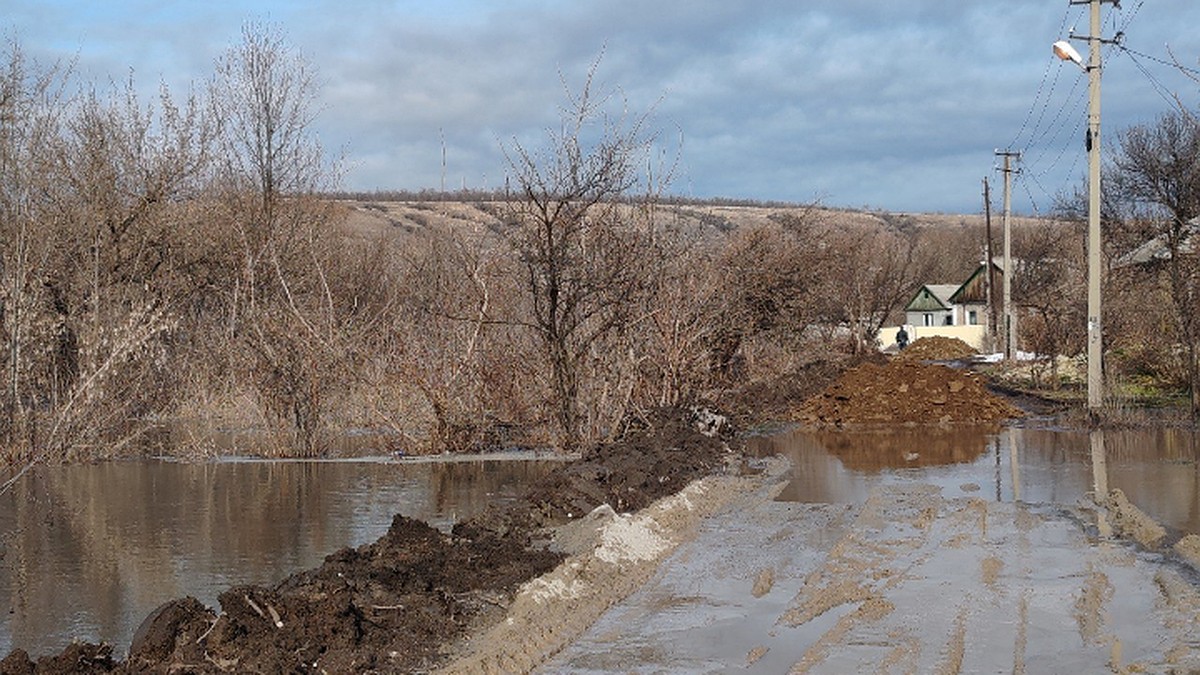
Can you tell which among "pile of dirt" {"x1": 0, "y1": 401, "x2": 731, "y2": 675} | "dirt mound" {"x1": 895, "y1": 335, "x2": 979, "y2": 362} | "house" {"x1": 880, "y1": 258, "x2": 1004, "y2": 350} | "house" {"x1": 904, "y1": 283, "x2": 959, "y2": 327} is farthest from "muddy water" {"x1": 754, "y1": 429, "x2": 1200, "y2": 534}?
"house" {"x1": 904, "y1": 283, "x2": 959, "y2": 327}

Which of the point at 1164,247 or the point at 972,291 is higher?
the point at 1164,247

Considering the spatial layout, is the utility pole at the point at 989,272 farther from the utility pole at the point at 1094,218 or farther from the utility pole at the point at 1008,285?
the utility pole at the point at 1094,218

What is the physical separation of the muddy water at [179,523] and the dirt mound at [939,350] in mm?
47006

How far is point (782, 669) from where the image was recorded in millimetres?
7887

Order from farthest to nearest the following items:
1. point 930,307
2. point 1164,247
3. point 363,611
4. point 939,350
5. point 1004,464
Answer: point 930,307 < point 939,350 < point 1164,247 < point 1004,464 < point 363,611

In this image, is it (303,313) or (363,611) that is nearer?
(363,611)

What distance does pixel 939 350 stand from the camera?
65.1 metres

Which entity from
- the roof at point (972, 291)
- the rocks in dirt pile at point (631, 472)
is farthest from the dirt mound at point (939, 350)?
the rocks in dirt pile at point (631, 472)

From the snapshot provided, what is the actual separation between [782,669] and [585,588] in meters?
2.55

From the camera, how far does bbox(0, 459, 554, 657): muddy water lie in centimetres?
989

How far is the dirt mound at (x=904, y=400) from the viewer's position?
2823 centimetres

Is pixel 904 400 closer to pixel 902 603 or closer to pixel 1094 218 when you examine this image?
pixel 1094 218

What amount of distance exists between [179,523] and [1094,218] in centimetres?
1883

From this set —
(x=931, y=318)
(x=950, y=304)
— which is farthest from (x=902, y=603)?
(x=931, y=318)
